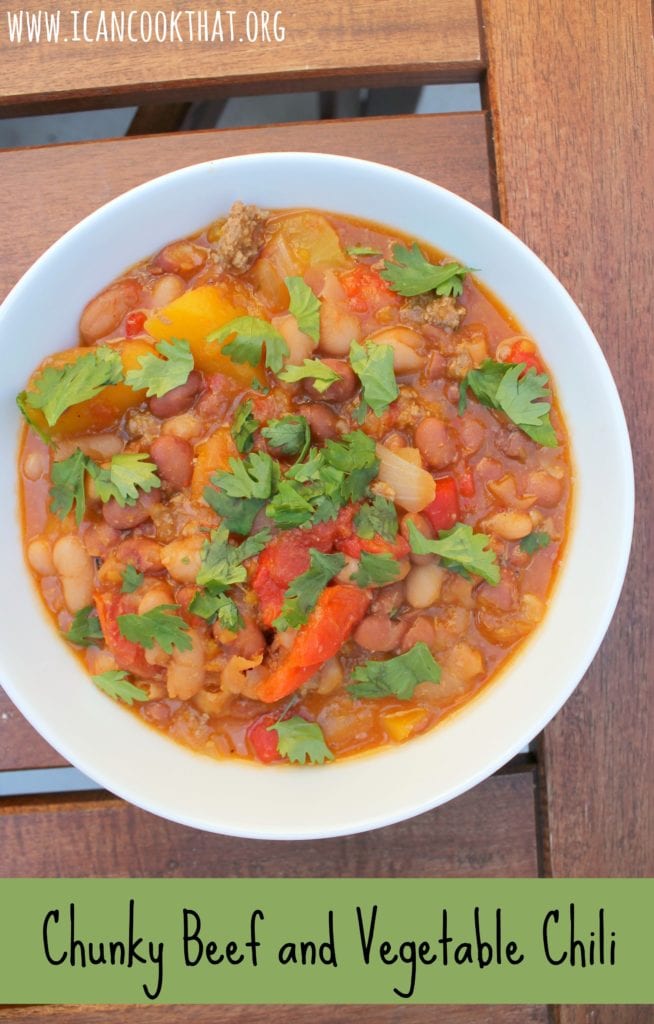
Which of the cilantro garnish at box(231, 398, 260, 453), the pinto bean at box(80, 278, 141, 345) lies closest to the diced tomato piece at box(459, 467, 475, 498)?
the cilantro garnish at box(231, 398, 260, 453)

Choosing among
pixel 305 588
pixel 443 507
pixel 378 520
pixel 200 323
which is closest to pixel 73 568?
pixel 305 588

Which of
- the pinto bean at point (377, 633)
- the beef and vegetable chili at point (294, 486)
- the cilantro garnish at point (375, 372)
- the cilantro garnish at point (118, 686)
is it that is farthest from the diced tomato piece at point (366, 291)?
the cilantro garnish at point (118, 686)

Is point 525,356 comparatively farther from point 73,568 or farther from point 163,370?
point 73,568

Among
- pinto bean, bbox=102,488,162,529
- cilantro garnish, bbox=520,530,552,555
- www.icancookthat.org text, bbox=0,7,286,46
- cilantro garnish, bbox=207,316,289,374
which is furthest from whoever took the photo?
www.icancookthat.org text, bbox=0,7,286,46

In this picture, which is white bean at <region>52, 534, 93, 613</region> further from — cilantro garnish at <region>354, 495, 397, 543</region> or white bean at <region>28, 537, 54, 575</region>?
cilantro garnish at <region>354, 495, 397, 543</region>

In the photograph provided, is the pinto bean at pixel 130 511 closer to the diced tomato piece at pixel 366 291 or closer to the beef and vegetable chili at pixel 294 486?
the beef and vegetable chili at pixel 294 486

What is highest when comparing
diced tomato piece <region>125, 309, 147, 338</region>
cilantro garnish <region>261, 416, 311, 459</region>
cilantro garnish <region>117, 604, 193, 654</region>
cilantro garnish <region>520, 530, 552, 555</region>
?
diced tomato piece <region>125, 309, 147, 338</region>

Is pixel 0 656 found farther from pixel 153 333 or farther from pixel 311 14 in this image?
pixel 311 14
